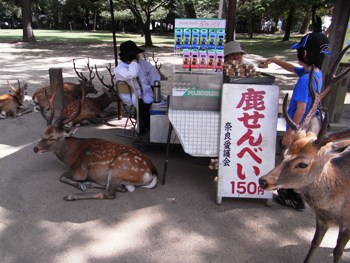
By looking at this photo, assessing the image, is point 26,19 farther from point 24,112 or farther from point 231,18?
point 231,18

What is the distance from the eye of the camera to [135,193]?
3830 millimetres

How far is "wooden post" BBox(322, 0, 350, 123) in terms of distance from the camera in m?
5.23

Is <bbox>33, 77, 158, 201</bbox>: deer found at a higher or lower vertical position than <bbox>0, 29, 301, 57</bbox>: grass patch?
lower

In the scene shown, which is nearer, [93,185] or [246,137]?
[246,137]

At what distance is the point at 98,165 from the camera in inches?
151

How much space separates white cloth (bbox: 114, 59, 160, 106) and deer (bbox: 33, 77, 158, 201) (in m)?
1.04

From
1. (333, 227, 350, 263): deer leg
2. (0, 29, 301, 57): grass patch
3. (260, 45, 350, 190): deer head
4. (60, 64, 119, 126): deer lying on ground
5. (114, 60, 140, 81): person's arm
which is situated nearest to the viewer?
(260, 45, 350, 190): deer head

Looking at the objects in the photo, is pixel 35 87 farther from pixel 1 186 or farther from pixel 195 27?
pixel 195 27

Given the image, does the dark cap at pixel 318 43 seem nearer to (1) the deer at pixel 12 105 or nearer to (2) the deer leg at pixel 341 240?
(2) the deer leg at pixel 341 240

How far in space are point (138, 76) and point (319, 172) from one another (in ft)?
10.6

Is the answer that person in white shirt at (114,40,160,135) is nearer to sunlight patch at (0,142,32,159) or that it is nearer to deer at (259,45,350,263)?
sunlight patch at (0,142,32,159)

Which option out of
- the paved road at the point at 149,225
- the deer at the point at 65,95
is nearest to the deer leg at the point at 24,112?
the deer at the point at 65,95

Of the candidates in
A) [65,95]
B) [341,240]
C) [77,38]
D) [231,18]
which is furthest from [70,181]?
[77,38]

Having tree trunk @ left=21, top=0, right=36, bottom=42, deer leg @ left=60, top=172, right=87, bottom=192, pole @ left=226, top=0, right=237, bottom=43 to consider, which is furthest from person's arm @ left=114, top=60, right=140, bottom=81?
tree trunk @ left=21, top=0, right=36, bottom=42
